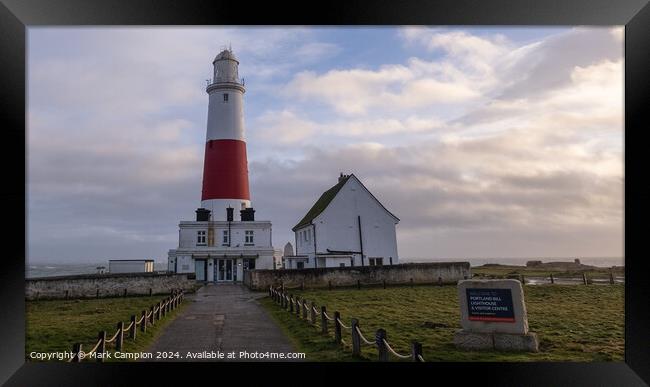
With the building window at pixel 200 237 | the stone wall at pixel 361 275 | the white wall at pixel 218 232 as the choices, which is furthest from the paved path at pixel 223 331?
the building window at pixel 200 237

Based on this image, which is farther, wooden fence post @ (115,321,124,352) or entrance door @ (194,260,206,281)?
entrance door @ (194,260,206,281)

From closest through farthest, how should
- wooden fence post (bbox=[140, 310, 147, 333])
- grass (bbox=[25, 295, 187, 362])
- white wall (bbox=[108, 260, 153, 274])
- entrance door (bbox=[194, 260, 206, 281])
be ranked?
grass (bbox=[25, 295, 187, 362])
wooden fence post (bbox=[140, 310, 147, 333])
white wall (bbox=[108, 260, 153, 274])
entrance door (bbox=[194, 260, 206, 281])

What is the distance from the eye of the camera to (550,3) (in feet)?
29.3

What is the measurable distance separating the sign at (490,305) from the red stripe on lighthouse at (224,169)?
24.7 m

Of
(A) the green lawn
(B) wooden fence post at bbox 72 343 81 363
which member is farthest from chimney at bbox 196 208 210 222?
(B) wooden fence post at bbox 72 343 81 363

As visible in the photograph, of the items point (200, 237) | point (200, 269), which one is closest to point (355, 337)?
point (200, 269)

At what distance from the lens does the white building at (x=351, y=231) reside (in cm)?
3166

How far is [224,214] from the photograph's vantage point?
112 feet

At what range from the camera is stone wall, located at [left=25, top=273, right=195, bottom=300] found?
872 inches

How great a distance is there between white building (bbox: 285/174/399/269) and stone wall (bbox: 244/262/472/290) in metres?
4.88

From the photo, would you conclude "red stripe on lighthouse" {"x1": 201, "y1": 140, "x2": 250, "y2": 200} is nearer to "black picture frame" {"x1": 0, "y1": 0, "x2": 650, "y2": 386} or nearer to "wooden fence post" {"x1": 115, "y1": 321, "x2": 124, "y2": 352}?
"wooden fence post" {"x1": 115, "y1": 321, "x2": 124, "y2": 352}

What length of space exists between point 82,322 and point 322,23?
36.1ft

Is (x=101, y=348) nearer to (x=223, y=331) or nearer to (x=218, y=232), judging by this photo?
(x=223, y=331)

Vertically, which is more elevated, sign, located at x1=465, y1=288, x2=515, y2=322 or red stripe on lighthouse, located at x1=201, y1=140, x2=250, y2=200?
red stripe on lighthouse, located at x1=201, y1=140, x2=250, y2=200
